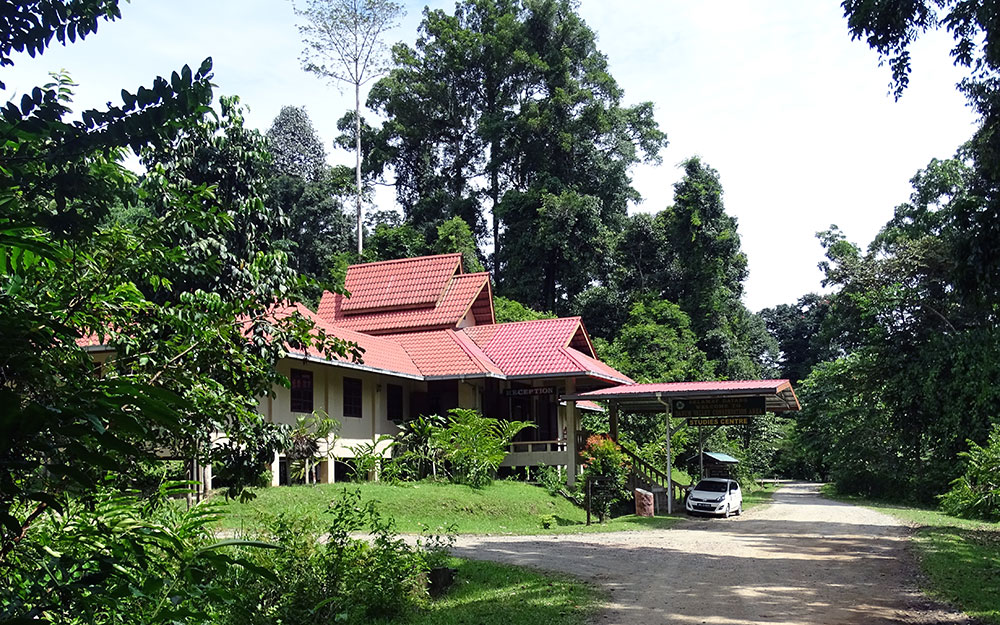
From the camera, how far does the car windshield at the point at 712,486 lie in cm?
2594

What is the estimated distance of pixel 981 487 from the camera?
23.6 metres

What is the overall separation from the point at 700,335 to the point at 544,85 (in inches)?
740

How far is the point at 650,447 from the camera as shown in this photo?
32656 millimetres

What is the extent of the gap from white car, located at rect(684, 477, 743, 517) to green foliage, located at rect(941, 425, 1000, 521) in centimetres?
624

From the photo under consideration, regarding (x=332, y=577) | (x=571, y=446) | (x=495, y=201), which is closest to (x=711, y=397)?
(x=571, y=446)

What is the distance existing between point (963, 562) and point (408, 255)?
35395 millimetres

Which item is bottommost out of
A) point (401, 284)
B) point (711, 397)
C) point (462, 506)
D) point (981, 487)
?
point (981, 487)

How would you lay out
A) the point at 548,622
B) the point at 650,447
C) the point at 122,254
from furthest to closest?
the point at 650,447 → the point at 548,622 → the point at 122,254

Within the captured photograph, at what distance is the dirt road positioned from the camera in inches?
373

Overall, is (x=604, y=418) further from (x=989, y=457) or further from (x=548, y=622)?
(x=548, y=622)

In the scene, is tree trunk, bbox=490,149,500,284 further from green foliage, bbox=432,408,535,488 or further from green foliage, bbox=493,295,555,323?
green foliage, bbox=432,408,535,488

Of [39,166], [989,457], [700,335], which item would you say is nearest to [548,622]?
[39,166]

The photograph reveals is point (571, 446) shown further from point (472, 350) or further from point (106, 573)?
point (106, 573)

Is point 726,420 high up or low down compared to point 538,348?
down
